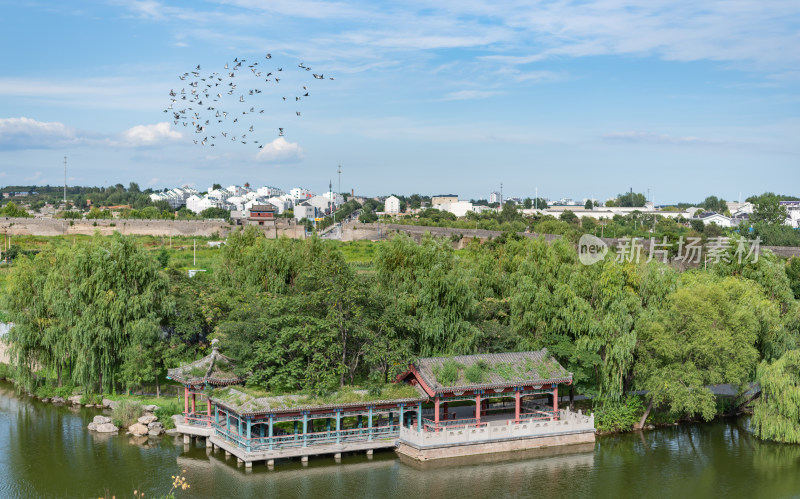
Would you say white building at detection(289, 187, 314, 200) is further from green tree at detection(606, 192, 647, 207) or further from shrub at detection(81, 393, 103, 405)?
shrub at detection(81, 393, 103, 405)

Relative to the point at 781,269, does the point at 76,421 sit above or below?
below

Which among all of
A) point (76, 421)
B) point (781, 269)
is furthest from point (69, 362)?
point (781, 269)

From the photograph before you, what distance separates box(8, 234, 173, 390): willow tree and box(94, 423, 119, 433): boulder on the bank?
2.84 metres

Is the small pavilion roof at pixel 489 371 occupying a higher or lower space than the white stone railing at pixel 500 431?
higher

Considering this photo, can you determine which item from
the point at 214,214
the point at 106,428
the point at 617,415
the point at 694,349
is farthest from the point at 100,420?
the point at 214,214

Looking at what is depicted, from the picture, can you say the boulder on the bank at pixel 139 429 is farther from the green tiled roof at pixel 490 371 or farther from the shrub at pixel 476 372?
the shrub at pixel 476 372

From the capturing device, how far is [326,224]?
123 m

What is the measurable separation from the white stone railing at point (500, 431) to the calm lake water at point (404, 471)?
0.66 meters

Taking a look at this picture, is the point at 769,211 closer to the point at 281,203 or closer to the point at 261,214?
the point at 261,214

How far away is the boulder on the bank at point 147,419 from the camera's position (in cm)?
2395

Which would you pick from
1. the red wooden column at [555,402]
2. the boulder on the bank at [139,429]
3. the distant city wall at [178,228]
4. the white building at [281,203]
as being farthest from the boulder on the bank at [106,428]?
the white building at [281,203]

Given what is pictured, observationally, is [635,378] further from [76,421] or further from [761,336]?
[76,421]

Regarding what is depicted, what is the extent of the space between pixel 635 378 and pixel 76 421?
18962 millimetres

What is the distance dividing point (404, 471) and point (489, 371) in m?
4.30
